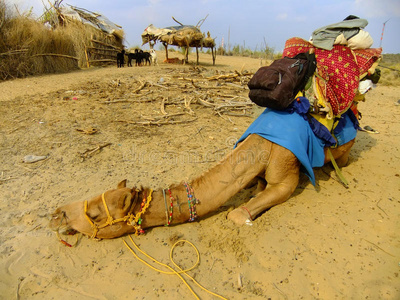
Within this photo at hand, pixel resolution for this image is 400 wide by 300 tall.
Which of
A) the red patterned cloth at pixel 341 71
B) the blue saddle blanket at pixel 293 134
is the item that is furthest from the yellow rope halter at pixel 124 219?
the red patterned cloth at pixel 341 71

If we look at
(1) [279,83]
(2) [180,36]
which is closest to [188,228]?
(1) [279,83]

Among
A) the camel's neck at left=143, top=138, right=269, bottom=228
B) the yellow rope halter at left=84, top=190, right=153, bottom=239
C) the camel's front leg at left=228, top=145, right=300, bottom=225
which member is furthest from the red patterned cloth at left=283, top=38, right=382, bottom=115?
the yellow rope halter at left=84, top=190, right=153, bottom=239

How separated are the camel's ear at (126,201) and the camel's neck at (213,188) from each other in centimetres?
23

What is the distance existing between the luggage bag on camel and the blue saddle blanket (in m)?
0.15

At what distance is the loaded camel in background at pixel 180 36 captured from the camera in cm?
1441

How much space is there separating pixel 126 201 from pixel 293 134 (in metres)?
1.72

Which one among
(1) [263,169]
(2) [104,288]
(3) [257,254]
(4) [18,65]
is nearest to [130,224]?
(2) [104,288]

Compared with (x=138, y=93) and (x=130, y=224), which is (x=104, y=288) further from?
(x=138, y=93)

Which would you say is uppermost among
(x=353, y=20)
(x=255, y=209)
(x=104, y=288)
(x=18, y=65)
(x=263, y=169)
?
(x=353, y=20)

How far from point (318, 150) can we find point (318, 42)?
1.33 m

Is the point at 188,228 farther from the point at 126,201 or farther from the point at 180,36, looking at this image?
the point at 180,36

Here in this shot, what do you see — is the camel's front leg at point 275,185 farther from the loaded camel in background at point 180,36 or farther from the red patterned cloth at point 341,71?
the loaded camel in background at point 180,36

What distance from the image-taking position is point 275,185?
2.87 metres

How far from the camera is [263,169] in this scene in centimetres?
279
